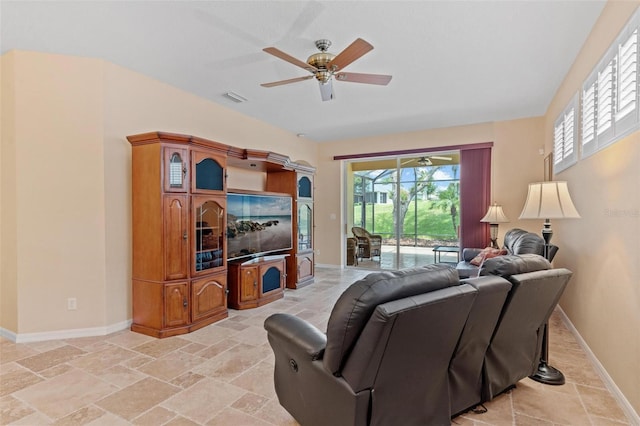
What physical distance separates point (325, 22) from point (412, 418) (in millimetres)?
2855

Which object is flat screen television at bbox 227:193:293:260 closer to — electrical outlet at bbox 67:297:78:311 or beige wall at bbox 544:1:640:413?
electrical outlet at bbox 67:297:78:311

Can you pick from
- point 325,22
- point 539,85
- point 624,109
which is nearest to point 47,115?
point 325,22

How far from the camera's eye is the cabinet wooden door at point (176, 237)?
3.40 metres

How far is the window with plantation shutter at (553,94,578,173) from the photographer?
11.1 ft

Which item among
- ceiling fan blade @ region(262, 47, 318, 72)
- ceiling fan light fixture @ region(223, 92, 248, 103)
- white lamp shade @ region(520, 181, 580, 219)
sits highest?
ceiling fan light fixture @ region(223, 92, 248, 103)

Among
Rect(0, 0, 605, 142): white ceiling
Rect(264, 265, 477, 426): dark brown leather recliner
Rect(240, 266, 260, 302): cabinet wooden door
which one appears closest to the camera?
Rect(264, 265, 477, 426): dark brown leather recliner

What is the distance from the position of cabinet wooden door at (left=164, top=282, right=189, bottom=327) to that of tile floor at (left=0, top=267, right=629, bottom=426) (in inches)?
6.8

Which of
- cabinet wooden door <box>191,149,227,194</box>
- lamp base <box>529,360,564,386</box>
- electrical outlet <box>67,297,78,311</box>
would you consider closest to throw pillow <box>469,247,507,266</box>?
lamp base <box>529,360,564,386</box>

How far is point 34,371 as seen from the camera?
262cm

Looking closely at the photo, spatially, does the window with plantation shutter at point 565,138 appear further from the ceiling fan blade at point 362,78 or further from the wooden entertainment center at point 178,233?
the wooden entertainment center at point 178,233

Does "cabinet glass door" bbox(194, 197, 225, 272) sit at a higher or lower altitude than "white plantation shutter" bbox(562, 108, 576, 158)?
lower

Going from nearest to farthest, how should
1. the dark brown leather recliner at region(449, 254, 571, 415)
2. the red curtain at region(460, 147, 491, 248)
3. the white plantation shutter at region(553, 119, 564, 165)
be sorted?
1. the dark brown leather recliner at region(449, 254, 571, 415)
2. the white plantation shutter at region(553, 119, 564, 165)
3. the red curtain at region(460, 147, 491, 248)

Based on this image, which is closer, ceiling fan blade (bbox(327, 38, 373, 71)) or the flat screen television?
ceiling fan blade (bbox(327, 38, 373, 71))

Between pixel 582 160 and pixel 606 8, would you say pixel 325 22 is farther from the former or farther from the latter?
pixel 582 160
